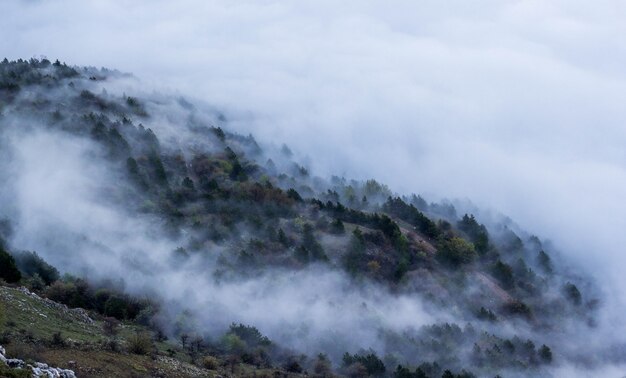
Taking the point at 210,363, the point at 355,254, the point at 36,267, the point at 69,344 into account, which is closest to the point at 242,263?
the point at 355,254

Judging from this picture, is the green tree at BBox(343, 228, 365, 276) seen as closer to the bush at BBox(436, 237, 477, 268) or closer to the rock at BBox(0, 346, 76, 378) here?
the bush at BBox(436, 237, 477, 268)

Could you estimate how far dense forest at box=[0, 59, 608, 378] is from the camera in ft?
151

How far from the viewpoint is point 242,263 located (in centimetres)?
5797

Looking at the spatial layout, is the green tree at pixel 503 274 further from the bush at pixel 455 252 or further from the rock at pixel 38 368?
the rock at pixel 38 368

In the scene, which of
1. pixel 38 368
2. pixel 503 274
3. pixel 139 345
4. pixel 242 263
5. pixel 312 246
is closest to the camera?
pixel 38 368

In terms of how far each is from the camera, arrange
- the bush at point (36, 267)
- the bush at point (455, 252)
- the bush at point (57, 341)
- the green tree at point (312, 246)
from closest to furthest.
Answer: the bush at point (57, 341) < the bush at point (36, 267) < the green tree at point (312, 246) < the bush at point (455, 252)

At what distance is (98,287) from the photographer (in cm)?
4631

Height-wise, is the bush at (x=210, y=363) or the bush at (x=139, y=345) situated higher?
the bush at (x=210, y=363)

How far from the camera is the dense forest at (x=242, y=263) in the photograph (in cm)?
4616

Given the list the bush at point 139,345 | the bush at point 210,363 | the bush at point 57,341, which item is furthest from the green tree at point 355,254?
the bush at point 57,341

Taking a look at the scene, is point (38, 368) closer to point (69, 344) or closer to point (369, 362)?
point (69, 344)

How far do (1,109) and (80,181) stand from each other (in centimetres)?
1766

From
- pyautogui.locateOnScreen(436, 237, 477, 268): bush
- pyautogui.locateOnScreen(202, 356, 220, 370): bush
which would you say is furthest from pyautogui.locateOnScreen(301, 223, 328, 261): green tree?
pyautogui.locateOnScreen(202, 356, 220, 370): bush

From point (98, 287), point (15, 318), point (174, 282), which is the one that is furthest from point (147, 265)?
point (15, 318)
